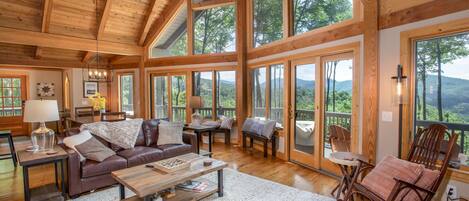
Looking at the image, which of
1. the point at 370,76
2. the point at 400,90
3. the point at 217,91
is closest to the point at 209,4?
the point at 217,91

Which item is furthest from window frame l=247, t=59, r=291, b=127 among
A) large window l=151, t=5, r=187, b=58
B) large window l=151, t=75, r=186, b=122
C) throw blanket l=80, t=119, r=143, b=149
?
throw blanket l=80, t=119, r=143, b=149

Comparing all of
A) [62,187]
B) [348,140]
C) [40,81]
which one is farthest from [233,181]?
[40,81]

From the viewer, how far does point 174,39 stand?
7.13m

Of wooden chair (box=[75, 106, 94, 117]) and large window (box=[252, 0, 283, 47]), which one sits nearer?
large window (box=[252, 0, 283, 47])

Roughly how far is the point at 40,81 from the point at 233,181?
787 centimetres

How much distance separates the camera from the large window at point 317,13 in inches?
143

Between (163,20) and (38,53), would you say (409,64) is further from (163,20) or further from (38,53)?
(38,53)

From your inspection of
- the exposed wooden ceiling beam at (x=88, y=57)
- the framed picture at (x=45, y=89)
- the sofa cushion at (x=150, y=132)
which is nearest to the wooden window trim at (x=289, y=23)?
the sofa cushion at (x=150, y=132)

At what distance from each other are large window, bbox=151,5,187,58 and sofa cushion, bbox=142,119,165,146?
3032mm

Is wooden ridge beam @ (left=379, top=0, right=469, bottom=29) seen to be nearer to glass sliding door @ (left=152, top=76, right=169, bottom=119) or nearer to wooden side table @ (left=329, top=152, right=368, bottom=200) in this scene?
wooden side table @ (left=329, top=152, right=368, bottom=200)

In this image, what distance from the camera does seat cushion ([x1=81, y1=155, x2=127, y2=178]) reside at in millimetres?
3098

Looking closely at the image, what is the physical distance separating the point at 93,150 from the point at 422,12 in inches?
174

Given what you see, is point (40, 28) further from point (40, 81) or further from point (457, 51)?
point (457, 51)

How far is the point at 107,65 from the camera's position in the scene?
27.5 ft
